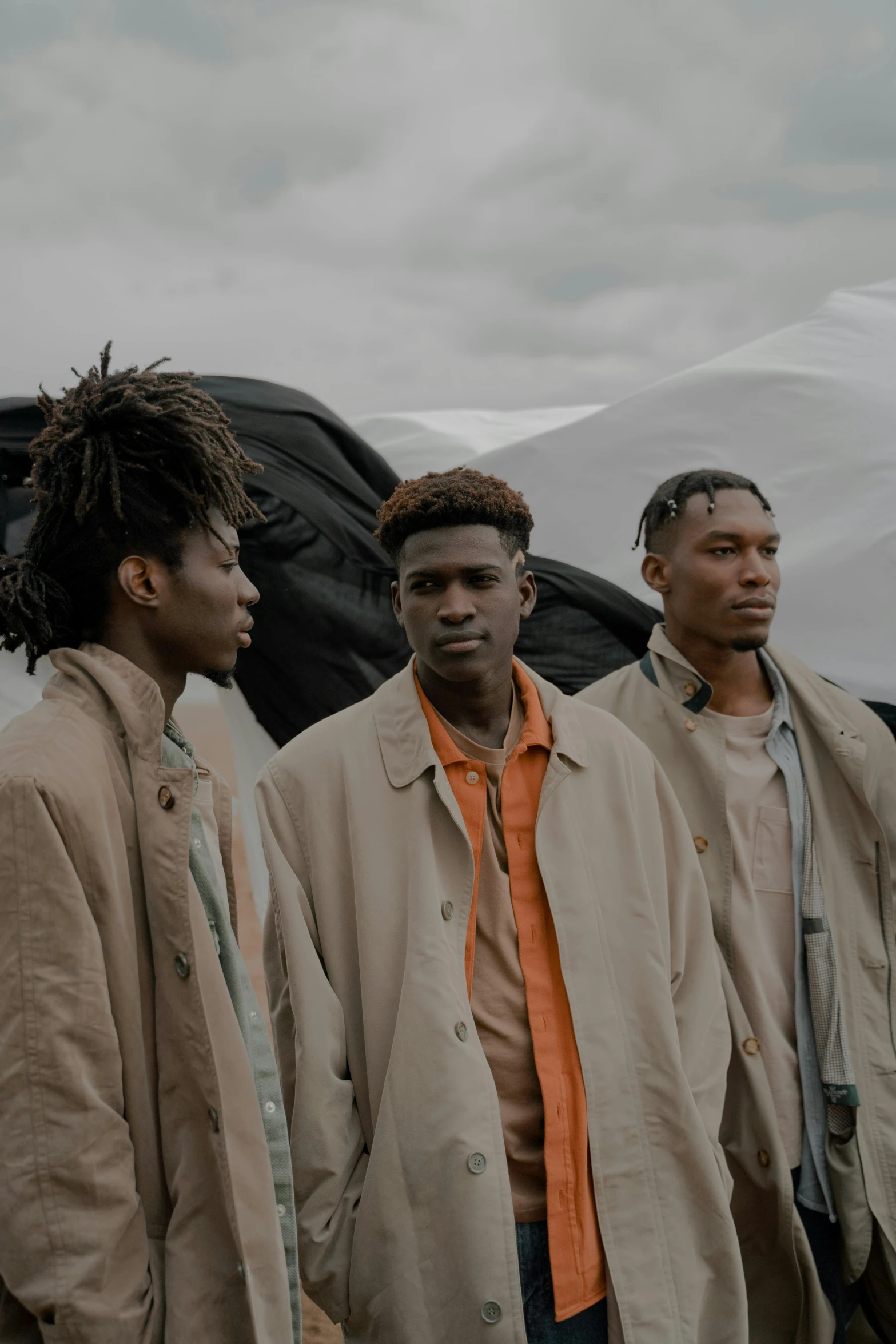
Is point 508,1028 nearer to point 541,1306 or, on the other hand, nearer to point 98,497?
point 541,1306

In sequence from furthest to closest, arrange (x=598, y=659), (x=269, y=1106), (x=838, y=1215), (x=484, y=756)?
(x=598, y=659) < (x=838, y=1215) < (x=484, y=756) < (x=269, y=1106)

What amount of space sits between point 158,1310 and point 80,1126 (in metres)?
0.26

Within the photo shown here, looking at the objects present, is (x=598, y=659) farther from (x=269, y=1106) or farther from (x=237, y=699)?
(x=269, y=1106)

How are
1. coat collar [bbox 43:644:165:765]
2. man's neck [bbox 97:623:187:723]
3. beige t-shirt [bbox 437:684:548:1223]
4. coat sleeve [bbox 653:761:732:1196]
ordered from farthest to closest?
coat sleeve [bbox 653:761:732:1196] < beige t-shirt [bbox 437:684:548:1223] < man's neck [bbox 97:623:187:723] < coat collar [bbox 43:644:165:765]

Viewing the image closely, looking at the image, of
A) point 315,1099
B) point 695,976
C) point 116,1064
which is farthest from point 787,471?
point 116,1064

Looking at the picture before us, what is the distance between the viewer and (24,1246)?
1.19m

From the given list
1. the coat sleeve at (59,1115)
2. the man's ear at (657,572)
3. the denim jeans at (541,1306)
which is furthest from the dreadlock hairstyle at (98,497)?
the man's ear at (657,572)

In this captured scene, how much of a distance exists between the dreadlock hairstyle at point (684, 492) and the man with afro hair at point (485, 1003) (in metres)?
0.69

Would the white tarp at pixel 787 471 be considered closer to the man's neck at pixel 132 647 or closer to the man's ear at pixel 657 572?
the man's ear at pixel 657 572

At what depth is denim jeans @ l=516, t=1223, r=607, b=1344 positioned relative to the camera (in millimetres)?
1627

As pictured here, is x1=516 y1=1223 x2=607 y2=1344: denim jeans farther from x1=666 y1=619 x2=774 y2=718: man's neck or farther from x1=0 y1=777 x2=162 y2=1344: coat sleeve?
x1=666 y1=619 x2=774 y2=718: man's neck

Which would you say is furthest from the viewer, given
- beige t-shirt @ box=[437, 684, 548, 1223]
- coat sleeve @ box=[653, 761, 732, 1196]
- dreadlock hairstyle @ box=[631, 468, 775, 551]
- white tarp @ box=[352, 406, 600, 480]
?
white tarp @ box=[352, 406, 600, 480]

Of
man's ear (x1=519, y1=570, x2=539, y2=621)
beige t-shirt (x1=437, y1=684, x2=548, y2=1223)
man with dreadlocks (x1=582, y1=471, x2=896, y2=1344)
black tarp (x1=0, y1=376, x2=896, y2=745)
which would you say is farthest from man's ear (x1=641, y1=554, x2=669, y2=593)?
beige t-shirt (x1=437, y1=684, x2=548, y2=1223)

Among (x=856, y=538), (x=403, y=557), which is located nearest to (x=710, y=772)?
(x=403, y=557)
